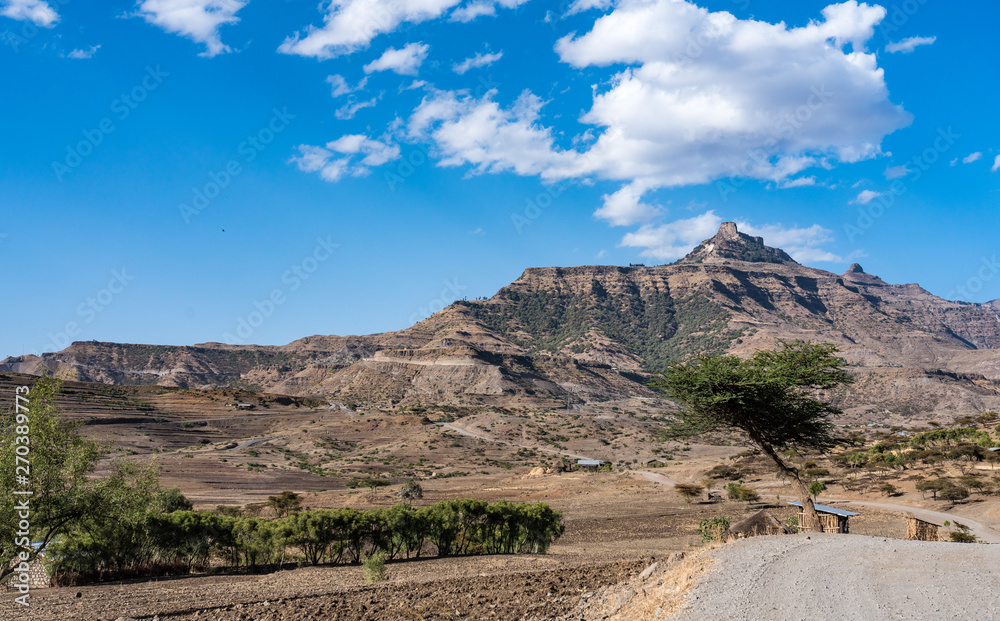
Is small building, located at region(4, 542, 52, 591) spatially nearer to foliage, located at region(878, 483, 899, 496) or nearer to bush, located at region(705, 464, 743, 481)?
foliage, located at region(878, 483, 899, 496)

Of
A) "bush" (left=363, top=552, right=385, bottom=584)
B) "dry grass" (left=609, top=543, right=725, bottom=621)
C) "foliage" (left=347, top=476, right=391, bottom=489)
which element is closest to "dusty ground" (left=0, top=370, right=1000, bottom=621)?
"dry grass" (left=609, top=543, right=725, bottom=621)

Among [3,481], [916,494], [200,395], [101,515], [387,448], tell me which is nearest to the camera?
[3,481]

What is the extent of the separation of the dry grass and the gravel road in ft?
0.87

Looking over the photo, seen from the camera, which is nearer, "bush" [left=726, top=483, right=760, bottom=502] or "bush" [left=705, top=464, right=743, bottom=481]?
"bush" [left=726, top=483, right=760, bottom=502]

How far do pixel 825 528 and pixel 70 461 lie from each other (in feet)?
80.9

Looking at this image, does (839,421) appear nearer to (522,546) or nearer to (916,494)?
(916,494)

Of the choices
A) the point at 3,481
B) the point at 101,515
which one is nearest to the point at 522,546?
the point at 101,515

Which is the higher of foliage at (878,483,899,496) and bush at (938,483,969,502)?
bush at (938,483,969,502)

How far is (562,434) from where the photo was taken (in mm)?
106562

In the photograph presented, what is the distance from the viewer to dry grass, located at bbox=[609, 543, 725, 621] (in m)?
11.8

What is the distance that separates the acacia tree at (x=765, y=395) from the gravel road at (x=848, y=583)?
8311 mm

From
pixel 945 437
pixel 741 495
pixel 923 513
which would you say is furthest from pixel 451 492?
pixel 945 437

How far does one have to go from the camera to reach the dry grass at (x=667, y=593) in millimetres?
11805

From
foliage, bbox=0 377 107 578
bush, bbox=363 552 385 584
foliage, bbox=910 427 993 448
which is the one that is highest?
foliage, bbox=0 377 107 578
